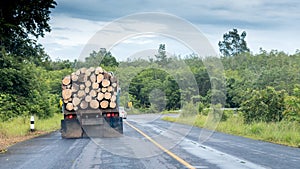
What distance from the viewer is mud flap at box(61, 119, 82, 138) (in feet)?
63.7

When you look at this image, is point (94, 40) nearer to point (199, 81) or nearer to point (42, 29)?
point (42, 29)

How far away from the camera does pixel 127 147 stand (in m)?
15.0

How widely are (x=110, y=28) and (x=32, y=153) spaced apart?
20.9 ft

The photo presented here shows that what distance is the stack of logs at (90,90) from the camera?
19.5m

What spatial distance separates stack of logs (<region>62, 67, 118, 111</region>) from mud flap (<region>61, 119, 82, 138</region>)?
1.97 ft

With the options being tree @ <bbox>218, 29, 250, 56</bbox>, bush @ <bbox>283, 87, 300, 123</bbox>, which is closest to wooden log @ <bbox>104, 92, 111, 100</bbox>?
bush @ <bbox>283, 87, 300, 123</bbox>

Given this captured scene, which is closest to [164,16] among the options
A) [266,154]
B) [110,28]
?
[110,28]

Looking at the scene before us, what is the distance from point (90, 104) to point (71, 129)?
4.41ft

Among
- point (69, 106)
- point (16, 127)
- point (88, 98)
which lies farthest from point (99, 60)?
point (16, 127)

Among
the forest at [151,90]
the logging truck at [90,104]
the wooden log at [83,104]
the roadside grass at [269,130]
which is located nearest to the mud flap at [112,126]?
the logging truck at [90,104]

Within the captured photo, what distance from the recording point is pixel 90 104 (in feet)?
63.8

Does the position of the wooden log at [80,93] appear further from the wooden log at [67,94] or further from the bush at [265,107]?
the bush at [265,107]

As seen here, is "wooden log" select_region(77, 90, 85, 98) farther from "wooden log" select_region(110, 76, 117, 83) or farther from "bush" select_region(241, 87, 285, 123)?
"bush" select_region(241, 87, 285, 123)

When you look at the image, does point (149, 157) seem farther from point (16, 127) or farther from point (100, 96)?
point (16, 127)
